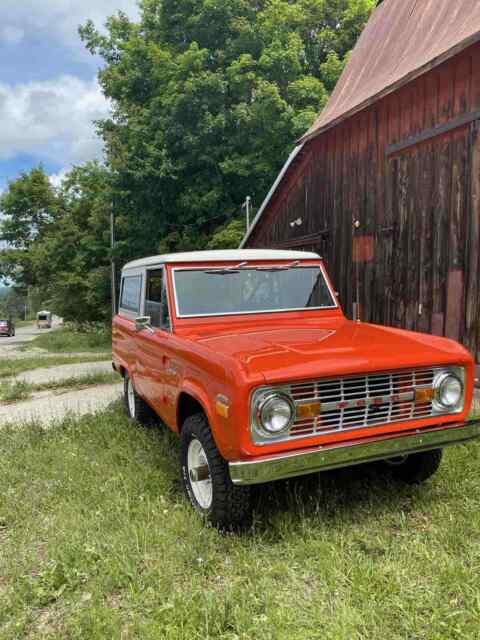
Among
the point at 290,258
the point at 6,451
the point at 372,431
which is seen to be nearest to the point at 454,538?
the point at 372,431

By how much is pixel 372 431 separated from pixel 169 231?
57.6 feet

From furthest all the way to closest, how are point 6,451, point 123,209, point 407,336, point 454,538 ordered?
1. point 123,209
2. point 6,451
3. point 407,336
4. point 454,538

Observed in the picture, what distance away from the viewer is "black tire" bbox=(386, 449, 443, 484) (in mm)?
3605

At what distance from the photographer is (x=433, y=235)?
6801mm

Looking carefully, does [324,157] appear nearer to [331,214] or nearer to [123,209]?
[331,214]

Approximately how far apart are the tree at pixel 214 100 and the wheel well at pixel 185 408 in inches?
559

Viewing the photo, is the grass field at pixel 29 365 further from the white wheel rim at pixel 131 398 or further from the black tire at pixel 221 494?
the black tire at pixel 221 494

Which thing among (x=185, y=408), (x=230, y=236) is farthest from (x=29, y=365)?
(x=185, y=408)

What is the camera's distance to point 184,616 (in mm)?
2389

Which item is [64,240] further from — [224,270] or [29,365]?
[224,270]

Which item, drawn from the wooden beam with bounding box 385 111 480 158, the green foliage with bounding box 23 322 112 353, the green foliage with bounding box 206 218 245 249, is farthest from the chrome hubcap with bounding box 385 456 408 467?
the green foliage with bounding box 23 322 112 353

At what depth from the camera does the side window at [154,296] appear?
4375 millimetres

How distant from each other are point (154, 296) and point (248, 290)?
901mm

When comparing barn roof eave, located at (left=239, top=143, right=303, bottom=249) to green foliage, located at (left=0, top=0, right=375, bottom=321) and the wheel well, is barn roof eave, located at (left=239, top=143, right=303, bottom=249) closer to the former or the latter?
green foliage, located at (left=0, top=0, right=375, bottom=321)
